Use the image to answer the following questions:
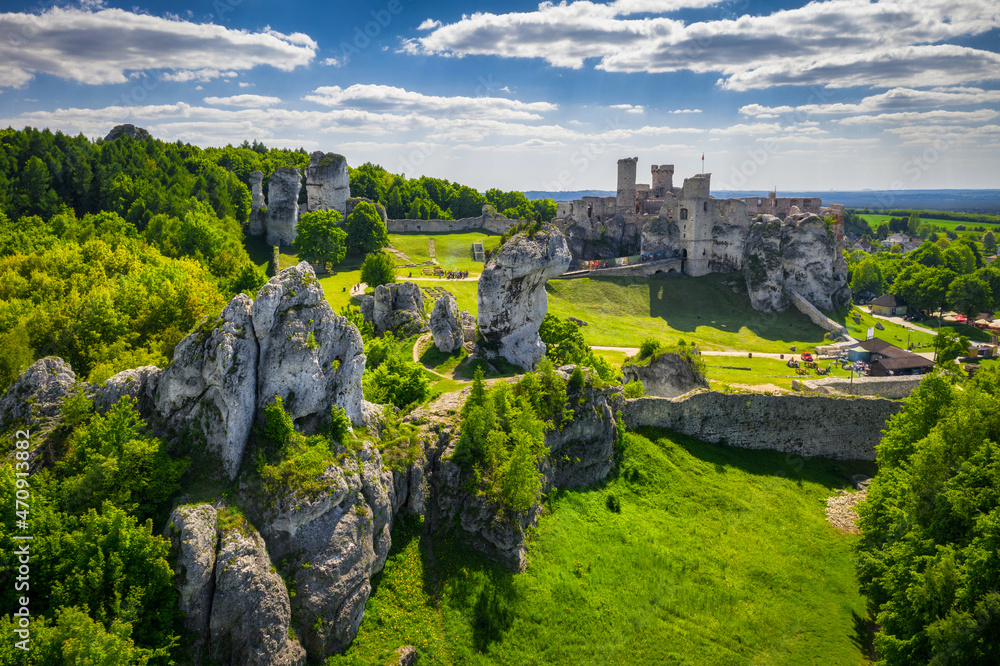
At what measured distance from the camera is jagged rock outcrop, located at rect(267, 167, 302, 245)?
60.2 meters

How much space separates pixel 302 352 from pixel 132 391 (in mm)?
4942

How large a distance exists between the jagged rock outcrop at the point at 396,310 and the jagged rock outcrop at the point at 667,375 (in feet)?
45.6

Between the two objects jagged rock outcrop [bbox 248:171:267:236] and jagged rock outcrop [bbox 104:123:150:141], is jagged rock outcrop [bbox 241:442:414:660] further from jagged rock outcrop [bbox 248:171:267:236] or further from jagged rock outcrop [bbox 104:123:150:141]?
jagged rock outcrop [bbox 104:123:150:141]

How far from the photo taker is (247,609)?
1388 centimetres

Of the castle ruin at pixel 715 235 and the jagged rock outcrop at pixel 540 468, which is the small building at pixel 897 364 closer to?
the castle ruin at pixel 715 235

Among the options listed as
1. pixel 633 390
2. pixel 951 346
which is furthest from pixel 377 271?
pixel 951 346

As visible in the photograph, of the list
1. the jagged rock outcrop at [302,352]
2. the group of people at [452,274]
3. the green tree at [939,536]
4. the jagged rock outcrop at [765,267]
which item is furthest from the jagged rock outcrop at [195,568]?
the jagged rock outcrop at [765,267]

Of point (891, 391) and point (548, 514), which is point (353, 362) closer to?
point (548, 514)

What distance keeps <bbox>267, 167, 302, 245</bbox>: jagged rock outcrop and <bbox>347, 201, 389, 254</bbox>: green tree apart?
224 inches

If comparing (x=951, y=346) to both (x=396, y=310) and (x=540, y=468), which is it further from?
(x=396, y=310)

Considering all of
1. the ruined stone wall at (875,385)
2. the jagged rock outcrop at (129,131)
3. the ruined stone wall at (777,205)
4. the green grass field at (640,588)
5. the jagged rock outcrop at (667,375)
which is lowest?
the green grass field at (640,588)

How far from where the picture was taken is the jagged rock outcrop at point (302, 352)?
56.4ft

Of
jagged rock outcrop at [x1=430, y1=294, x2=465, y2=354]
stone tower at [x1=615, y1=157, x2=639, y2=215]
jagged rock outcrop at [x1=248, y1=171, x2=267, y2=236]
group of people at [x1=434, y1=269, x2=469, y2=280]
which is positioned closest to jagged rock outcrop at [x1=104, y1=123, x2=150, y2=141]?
jagged rock outcrop at [x1=248, y1=171, x2=267, y2=236]

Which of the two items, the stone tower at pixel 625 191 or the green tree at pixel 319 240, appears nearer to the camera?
the green tree at pixel 319 240
